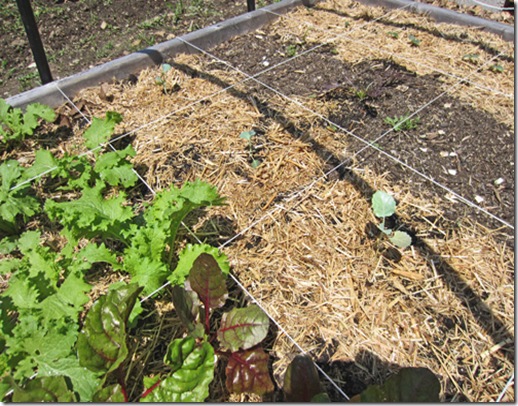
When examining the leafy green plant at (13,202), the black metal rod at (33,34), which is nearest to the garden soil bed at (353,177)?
the black metal rod at (33,34)

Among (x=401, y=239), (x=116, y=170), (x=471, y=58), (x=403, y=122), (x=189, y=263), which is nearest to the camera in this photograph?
(x=189, y=263)

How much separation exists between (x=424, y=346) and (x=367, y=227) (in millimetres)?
575

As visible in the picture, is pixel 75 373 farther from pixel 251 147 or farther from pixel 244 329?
pixel 251 147

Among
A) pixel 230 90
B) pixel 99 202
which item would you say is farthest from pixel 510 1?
pixel 99 202

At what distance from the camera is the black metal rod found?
8.13 feet

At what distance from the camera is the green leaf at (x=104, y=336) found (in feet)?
4.08

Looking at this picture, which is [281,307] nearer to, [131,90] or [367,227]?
[367,227]

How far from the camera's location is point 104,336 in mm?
1258

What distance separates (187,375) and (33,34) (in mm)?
2339

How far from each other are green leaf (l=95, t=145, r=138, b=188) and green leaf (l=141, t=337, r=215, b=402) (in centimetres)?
101

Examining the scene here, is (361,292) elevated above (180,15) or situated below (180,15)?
below

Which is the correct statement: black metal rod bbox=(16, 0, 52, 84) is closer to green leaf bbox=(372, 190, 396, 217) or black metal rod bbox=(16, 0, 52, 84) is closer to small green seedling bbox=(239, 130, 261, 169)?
small green seedling bbox=(239, 130, 261, 169)

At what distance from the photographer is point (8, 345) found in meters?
1.33

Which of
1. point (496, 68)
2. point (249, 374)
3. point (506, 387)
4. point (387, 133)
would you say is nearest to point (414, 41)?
point (496, 68)
